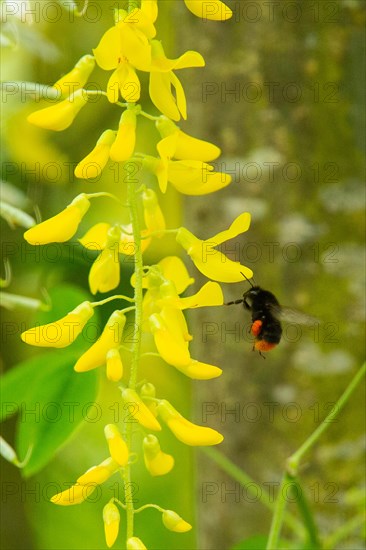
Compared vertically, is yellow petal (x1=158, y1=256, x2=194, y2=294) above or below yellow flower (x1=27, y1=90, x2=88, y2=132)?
below

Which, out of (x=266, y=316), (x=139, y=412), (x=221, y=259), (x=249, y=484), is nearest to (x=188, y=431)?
(x=139, y=412)

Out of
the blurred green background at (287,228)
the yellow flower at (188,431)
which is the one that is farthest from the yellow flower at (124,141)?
the blurred green background at (287,228)

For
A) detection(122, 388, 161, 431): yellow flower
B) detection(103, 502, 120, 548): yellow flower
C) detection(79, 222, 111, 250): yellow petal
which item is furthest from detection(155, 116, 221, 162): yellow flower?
detection(103, 502, 120, 548): yellow flower

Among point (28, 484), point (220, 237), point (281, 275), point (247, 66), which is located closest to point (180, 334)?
point (220, 237)

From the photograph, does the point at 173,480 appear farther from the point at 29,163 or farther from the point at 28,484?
the point at 29,163

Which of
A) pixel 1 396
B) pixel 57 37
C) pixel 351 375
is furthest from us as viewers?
pixel 57 37

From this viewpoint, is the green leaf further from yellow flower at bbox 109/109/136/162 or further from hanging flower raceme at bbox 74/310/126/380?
yellow flower at bbox 109/109/136/162
